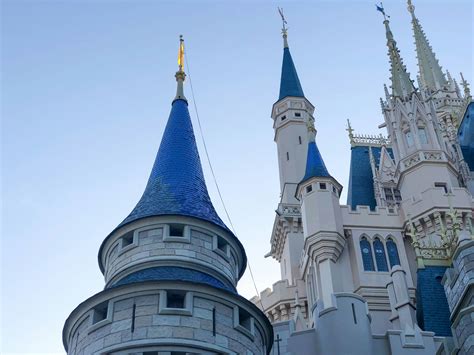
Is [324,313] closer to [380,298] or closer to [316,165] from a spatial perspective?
[380,298]

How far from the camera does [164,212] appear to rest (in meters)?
17.3

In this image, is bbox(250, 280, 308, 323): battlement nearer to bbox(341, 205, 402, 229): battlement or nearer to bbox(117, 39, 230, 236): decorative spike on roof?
bbox(341, 205, 402, 229): battlement

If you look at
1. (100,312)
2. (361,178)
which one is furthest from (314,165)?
(100,312)

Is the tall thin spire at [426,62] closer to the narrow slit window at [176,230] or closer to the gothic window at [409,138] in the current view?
the gothic window at [409,138]

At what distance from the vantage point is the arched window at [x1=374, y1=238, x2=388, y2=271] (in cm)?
2889

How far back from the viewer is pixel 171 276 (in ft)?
51.1

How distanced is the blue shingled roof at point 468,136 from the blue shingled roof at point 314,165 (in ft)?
34.3

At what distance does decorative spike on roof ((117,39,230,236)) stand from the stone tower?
0.10 ft

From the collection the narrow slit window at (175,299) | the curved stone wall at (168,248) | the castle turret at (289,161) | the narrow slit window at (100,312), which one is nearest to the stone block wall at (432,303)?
the castle turret at (289,161)

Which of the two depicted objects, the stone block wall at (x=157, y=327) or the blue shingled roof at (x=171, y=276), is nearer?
the stone block wall at (x=157, y=327)

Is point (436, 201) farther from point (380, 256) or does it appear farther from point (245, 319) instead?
point (245, 319)

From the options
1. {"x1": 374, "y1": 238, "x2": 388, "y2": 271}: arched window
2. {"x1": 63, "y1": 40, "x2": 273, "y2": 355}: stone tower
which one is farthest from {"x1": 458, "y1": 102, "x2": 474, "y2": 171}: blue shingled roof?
{"x1": 63, "y1": 40, "x2": 273, "y2": 355}: stone tower

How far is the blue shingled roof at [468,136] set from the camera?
3924cm

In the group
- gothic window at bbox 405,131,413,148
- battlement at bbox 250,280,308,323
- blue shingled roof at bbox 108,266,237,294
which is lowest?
blue shingled roof at bbox 108,266,237,294
